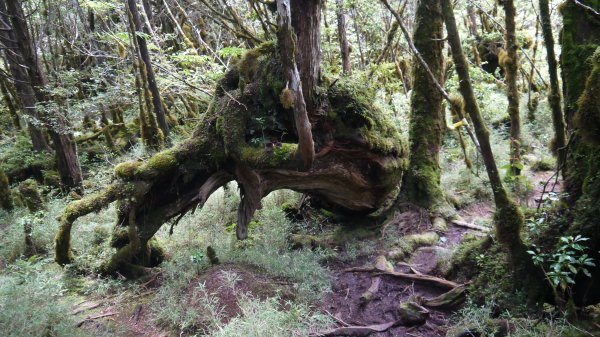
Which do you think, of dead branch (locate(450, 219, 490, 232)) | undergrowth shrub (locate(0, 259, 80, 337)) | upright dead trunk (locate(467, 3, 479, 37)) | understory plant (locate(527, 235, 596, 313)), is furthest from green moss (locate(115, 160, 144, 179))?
upright dead trunk (locate(467, 3, 479, 37))

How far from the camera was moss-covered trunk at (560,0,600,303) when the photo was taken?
136 inches

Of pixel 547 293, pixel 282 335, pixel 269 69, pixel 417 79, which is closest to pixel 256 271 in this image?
pixel 282 335

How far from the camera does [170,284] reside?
547 centimetres

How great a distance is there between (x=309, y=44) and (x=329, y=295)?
3.72 metres

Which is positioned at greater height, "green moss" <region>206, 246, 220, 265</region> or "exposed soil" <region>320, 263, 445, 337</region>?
"green moss" <region>206, 246, 220, 265</region>

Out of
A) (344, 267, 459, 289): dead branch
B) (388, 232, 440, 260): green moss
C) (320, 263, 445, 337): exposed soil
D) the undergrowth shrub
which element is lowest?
(320, 263, 445, 337): exposed soil

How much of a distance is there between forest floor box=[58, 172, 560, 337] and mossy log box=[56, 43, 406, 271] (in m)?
0.89

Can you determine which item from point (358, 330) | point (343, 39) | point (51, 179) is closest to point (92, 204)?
point (358, 330)

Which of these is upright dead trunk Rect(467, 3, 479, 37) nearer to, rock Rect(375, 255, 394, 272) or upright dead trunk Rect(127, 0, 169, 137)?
upright dead trunk Rect(127, 0, 169, 137)

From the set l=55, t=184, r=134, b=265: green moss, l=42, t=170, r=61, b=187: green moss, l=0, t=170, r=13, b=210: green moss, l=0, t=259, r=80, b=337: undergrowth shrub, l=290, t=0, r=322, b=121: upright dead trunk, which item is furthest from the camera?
l=42, t=170, r=61, b=187: green moss

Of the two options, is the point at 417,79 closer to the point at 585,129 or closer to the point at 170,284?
the point at 585,129

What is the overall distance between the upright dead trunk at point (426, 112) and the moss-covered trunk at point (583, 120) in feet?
12.1

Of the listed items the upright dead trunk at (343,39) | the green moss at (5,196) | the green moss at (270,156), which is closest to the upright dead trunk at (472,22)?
the upright dead trunk at (343,39)

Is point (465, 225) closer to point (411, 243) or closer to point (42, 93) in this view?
point (411, 243)
